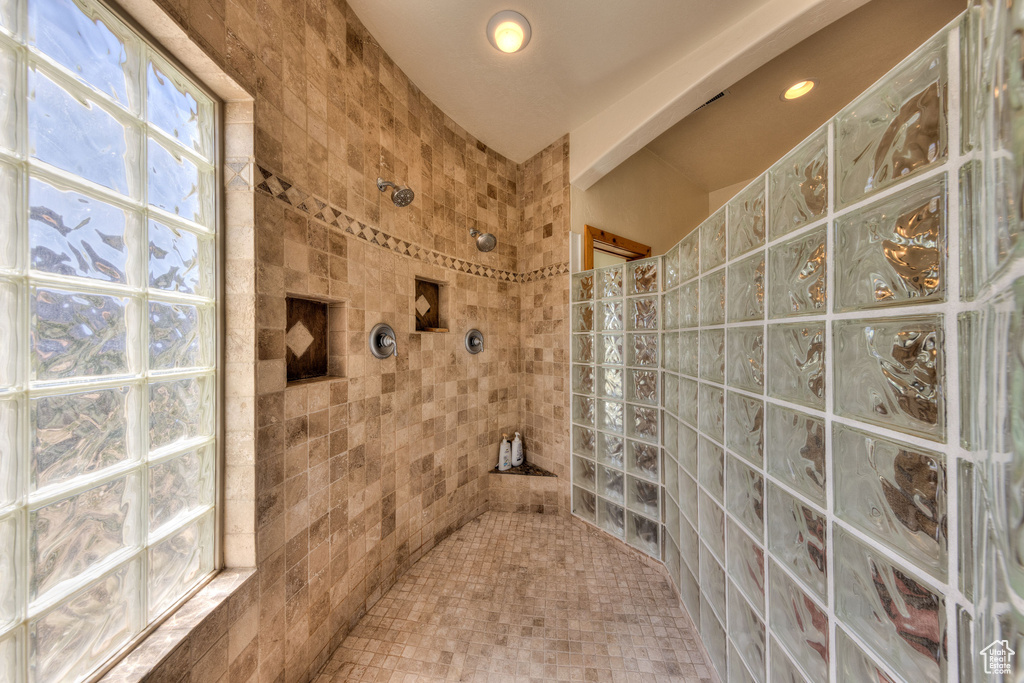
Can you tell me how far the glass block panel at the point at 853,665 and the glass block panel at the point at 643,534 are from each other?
1039mm

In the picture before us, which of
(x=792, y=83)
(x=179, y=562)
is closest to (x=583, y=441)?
(x=179, y=562)

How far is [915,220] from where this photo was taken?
17.7 inches

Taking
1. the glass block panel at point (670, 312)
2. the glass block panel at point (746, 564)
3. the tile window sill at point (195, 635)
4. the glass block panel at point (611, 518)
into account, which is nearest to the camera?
the tile window sill at point (195, 635)

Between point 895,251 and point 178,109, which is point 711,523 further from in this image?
point 178,109

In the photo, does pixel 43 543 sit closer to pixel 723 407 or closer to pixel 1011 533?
pixel 1011 533

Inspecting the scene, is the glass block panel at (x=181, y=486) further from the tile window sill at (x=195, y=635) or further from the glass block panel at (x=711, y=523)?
the glass block panel at (x=711, y=523)

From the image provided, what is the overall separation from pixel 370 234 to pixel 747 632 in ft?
5.86

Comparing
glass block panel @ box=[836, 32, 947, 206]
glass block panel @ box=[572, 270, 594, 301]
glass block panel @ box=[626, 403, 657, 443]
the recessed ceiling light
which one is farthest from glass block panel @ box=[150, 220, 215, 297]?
the recessed ceiling light

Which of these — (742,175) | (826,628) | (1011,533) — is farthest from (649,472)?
(742,175)

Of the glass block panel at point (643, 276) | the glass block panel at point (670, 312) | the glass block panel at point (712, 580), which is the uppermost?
the glass block panel at point (643, 276)

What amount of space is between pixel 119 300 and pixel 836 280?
139 centimetres

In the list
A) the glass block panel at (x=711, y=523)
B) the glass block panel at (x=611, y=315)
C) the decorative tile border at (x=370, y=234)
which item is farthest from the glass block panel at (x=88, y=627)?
the glass block panel at (x=611, y=315)

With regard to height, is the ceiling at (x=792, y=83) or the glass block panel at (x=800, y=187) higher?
the ceiling at (x=792, y=83)

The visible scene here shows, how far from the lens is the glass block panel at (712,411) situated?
3.24 feet
